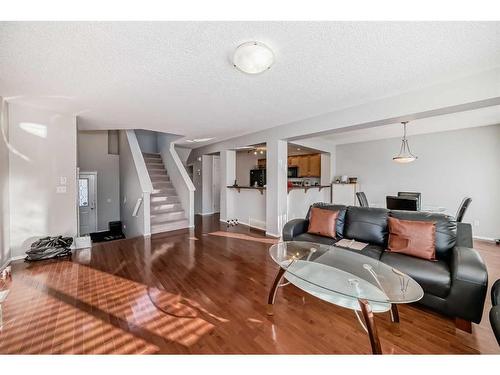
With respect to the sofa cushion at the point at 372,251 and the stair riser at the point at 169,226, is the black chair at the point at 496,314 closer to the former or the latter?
the sofa cushion at the point at 372,251

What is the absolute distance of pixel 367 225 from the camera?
2.75 m

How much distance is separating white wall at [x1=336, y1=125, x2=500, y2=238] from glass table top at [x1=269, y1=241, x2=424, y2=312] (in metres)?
4.32

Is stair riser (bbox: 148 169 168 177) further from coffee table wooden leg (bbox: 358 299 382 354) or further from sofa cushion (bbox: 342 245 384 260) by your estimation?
coffee table wooden leg (bbox: 358 299 382 354)

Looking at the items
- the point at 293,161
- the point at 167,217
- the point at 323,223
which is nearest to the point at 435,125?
the point at 323,223

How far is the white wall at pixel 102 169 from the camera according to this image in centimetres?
604

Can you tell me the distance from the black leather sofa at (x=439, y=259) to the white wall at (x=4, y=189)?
12.9 feet

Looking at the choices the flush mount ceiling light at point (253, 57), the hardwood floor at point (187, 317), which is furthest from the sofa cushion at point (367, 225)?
the flush mount ceiling light at point (253, 57)

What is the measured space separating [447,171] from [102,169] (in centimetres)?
909

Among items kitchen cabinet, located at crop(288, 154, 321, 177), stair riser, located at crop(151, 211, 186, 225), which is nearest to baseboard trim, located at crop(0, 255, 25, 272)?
stair riser, located at crop(151, 211, 186, 225)

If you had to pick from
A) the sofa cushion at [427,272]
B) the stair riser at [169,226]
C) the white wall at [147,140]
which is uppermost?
the white wall at [147,140]

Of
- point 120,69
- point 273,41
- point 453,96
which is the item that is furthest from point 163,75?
point 453,96

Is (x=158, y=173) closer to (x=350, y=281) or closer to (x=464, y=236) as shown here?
(x=350, y=281)

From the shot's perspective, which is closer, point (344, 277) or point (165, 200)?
point (344, 277)

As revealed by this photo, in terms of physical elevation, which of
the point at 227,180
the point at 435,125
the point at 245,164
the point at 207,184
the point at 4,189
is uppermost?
the point at 435,125
